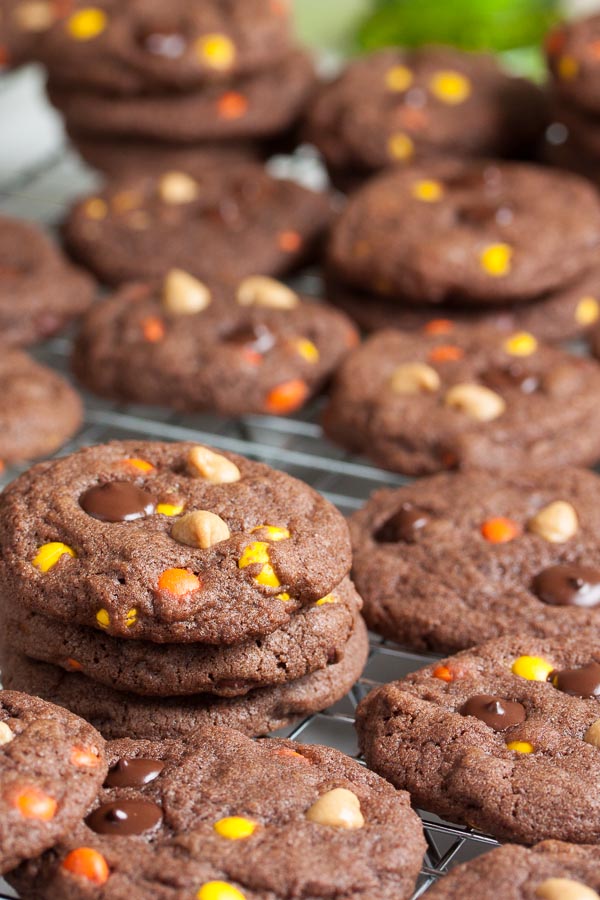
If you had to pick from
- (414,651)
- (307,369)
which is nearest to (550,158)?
(307,369)

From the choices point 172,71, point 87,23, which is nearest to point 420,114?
point 172,71

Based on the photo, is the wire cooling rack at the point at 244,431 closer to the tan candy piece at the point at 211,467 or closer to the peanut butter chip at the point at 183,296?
the peanut butter chip at the point at 183,296

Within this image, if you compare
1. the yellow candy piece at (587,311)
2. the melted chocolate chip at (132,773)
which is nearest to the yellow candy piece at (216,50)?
the yellow candy piece at (587,311)

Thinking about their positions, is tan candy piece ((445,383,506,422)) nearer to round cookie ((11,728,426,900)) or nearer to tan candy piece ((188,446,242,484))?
tan candy piece ((188,446,242,484))

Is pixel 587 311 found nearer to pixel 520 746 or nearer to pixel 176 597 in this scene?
pixel 520 746

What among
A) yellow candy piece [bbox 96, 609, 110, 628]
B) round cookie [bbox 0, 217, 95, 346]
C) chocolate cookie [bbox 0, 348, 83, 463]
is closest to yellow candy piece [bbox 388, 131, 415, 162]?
round cookie [bbox 0, 217, 95, 346]
